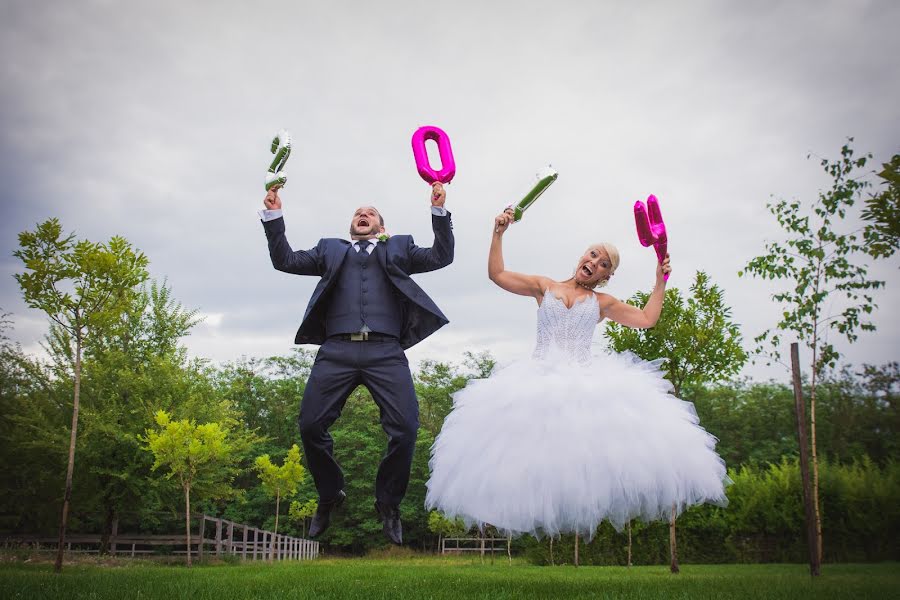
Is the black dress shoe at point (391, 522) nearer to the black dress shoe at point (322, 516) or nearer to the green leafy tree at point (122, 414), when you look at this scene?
the black dress shoe at point (322, 516)

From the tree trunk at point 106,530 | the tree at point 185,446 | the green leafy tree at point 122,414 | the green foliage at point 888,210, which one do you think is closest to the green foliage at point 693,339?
the green foliage at point 888,210

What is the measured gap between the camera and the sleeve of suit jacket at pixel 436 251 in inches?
207

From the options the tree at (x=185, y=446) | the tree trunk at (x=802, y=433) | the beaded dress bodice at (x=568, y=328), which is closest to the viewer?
the beaded dress bodice at (x=568, y=328)

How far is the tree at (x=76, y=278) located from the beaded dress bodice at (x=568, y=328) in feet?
32.2

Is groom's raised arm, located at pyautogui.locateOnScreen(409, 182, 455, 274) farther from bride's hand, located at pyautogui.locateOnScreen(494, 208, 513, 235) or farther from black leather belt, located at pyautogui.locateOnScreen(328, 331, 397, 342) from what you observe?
black leather belt, located at pyautogui.locateOnScreen(328, 331, 397, 342)

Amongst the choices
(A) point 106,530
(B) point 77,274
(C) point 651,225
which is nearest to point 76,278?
(B) point 77,274

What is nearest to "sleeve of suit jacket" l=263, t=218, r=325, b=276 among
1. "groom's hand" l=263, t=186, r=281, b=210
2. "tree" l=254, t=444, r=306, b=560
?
"groom's hand" l=263, t=186, r=281, b=210

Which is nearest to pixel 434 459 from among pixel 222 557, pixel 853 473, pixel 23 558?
pixel 23 558

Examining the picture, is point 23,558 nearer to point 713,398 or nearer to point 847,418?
point 847,418

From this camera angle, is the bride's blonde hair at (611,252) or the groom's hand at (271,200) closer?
the groom's hand at (271,200)

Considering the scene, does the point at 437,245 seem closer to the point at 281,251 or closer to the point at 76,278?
A: the point at 281,251

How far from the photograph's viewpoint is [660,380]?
5.68 meters

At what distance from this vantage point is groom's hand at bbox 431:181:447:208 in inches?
203

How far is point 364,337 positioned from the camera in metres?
5.28
